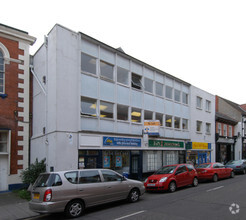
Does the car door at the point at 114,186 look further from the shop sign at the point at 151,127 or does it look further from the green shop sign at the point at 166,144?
the green shop sign at the point at 166,144

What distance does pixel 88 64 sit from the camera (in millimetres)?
15992

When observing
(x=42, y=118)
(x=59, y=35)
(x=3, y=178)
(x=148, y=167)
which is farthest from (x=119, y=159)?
(x=59, y=35)

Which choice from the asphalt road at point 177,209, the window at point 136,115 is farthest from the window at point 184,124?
the asphalt road at point 177,209

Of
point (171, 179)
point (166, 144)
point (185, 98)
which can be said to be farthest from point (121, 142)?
point (185, 98)

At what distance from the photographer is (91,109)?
15734mm

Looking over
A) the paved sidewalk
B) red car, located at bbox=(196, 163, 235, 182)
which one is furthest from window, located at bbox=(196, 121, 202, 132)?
the paved sidewalk

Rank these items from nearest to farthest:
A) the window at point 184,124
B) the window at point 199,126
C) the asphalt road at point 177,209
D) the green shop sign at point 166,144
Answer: the asphalt road at point 177,209 < the green shop sign at point 166,144 < the window at point 184,124 < the window at point 199,126

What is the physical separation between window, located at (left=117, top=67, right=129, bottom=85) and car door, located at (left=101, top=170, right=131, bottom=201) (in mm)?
9012

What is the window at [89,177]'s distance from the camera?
9227 millimetres

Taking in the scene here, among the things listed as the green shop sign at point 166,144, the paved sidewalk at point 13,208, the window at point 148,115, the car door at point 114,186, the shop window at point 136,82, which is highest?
the shop window at point 136,82

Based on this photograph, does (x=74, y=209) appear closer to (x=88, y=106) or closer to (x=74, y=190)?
(x=74, y=190)

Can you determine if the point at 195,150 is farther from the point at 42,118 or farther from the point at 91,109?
the point at 42,118

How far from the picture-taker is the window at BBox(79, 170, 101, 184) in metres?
9.23

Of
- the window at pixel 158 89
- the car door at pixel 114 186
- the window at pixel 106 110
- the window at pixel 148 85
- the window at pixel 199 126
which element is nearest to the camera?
the car door at pixel 114 186
